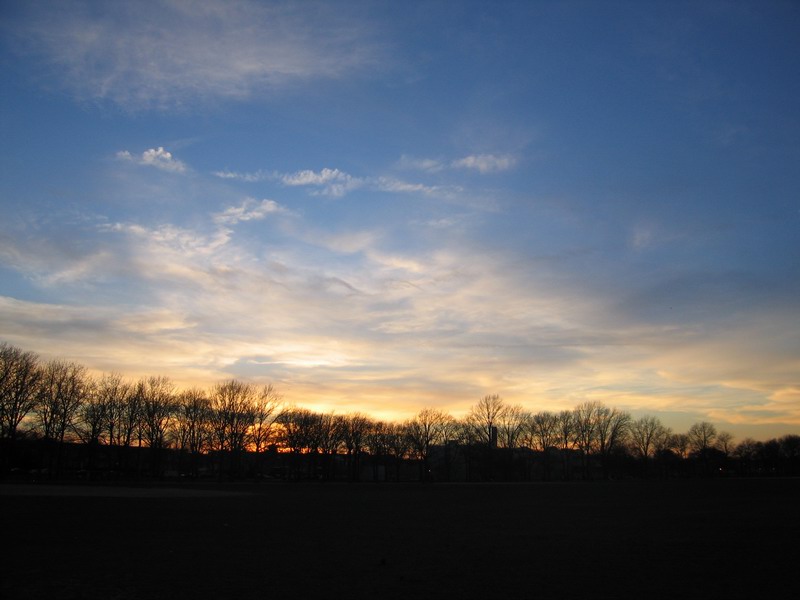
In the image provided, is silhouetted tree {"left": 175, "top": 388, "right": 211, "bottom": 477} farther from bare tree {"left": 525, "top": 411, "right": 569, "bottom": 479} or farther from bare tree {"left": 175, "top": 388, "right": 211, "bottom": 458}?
bare tree {"left": 525, "top": 411, "right": 569, "bottom": 479}

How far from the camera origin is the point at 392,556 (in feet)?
63.2

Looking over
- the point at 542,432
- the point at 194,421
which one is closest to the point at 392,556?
the point at 194,421

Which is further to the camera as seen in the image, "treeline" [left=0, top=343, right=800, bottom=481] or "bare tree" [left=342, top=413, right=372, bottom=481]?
"bare tree" [left=342, top=413, right=372, bottom=481]

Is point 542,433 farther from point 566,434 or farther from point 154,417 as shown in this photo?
point 154,417

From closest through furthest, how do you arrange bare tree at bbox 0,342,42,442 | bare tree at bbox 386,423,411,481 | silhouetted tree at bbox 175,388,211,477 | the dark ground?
the dark ground
bare tree at bbox 0,342,42,442
silhouetted tree at bbox 175,388,211,477
bare tree at bbox 386,423,411,481

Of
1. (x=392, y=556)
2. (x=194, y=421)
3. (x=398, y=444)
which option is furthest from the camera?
(x=398, y=444)

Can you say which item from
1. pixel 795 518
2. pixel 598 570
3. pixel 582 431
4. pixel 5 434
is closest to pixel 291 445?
pixel 5 434

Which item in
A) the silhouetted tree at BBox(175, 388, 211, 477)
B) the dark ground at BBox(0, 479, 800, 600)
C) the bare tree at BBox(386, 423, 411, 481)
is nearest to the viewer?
the dark ground at BBox(0, 479, 800, 600)

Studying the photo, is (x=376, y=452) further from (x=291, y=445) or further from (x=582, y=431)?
(x=582, y=431)

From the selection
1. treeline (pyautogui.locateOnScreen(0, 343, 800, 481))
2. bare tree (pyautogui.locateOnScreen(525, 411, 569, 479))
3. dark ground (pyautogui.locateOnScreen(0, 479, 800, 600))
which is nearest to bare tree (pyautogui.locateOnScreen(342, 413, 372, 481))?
treeline (pyautogui.locateOnScreen(0, 343, 800, 481))

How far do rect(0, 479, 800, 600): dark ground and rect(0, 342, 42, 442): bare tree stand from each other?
2598 inches

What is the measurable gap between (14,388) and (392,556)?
91448 mm

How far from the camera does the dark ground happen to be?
1402 centimetres

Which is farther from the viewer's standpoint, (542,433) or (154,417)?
(542,433)
